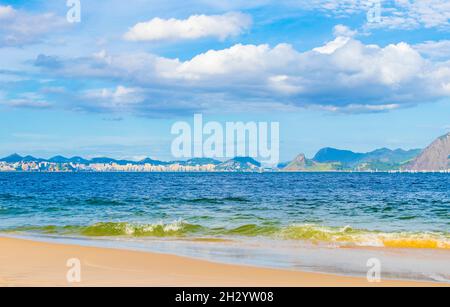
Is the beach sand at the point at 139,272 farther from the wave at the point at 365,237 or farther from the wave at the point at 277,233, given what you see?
the wave at the point at 365,237

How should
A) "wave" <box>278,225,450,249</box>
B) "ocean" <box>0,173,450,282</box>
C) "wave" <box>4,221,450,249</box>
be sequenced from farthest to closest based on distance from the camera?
1. "wave" <box>4,221,450,249</box>
2. "wave" <box>278,225,450,249</box>
3. "ocean" <box>0,173,450,282</box>

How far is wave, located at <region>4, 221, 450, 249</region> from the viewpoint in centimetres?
2309

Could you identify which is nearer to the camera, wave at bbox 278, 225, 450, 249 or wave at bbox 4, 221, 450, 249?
wave at bbox 278, 225, 450, 249

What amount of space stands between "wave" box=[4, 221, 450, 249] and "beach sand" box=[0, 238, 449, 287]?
27.2ft

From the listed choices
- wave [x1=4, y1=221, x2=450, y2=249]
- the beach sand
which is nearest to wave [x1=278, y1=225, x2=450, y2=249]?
wave [x1=4, y1=221, x2=450, y2=249]

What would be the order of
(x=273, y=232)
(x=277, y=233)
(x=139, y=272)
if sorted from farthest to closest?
(x=273, y=232) → (x=277, y=233) → (x=139, y=272)

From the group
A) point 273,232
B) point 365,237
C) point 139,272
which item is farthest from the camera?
point 273,232

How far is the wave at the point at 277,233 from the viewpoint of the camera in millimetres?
23094

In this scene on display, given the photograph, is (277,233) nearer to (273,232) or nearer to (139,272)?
(273,232)

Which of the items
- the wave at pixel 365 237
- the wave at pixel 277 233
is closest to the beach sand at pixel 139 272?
the wave at pixel 277 233

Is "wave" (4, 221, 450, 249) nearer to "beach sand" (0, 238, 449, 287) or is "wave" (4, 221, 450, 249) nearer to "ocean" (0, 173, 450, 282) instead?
"ocean" (0, 173, 450, 282)

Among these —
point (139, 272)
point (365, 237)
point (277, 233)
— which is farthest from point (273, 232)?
point (139, 272)

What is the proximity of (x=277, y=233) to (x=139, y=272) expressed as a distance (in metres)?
13.2

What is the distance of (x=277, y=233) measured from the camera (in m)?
26.2
